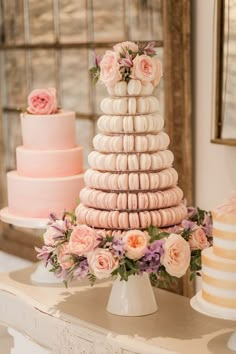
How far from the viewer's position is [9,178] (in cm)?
240

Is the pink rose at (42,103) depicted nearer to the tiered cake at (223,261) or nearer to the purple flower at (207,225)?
the purple flower at (207,225)

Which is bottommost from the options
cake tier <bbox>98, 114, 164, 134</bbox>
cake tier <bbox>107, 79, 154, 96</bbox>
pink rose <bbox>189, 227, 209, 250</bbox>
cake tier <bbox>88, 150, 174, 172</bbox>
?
pink rose <bbox>189, 227, 209, 250</bbox>

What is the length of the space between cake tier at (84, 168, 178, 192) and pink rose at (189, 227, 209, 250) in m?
0.14

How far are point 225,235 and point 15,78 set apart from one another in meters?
1.75

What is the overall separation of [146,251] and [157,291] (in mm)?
414

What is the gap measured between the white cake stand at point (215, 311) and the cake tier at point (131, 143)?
0.39m

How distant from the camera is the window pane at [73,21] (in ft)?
9.11

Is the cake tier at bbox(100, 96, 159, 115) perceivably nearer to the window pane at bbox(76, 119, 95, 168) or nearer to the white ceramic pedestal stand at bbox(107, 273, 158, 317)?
the white ceramic pedestal stand at bbox(107, 273, 158, 317)

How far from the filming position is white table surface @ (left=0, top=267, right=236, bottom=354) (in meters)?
1.82

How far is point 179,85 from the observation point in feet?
7.68

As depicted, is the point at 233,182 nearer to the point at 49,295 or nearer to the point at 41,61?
the point at 49,295

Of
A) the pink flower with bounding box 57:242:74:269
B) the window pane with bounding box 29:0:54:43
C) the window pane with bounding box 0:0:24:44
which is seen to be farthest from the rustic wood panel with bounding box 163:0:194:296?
the window pane with bounding box 0:0:24:44

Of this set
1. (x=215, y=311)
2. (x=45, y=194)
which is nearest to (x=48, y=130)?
(x=45, y=194)

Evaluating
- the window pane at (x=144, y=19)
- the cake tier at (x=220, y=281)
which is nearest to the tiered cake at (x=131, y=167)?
the cake tier at (x=220, y=281)
